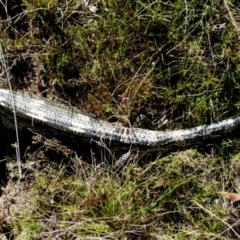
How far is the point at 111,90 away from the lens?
563 centimetres

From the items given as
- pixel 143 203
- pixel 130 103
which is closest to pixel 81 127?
pixel 130 103

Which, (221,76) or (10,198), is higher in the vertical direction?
(221,76)

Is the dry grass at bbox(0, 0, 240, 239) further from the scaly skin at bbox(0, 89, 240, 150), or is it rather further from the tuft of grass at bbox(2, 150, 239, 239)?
the scaly skin at bbox(0, 89, 240, 150)

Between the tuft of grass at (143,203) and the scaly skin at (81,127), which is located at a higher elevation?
the scaly skin at (81,127)

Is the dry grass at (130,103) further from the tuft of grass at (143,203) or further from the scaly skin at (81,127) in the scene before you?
the scaly skin at (81,127)

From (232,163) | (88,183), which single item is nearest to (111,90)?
(88,183)

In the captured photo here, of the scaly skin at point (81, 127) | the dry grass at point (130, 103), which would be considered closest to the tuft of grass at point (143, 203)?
the dry grass at point (130, 103)

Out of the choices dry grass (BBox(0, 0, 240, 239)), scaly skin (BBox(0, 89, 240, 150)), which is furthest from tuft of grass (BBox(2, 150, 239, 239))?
scaly skin (BBox(0, 89, 240, 150))

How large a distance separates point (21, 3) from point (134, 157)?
1573 millimetres

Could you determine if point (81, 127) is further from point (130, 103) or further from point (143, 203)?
point (143, 203)

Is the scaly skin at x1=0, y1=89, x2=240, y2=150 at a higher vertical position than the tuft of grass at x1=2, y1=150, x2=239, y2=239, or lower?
higher

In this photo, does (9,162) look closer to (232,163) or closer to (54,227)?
(54,227)

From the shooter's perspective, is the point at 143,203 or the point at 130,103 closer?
the point at 143,203

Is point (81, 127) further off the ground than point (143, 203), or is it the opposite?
point (81, 127)
